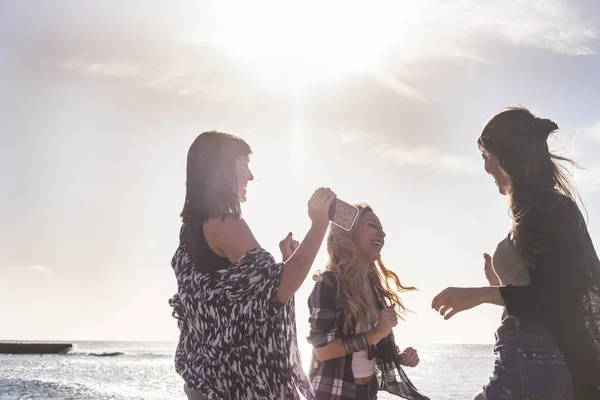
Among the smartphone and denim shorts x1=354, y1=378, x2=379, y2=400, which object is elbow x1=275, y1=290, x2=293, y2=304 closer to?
the smartphone

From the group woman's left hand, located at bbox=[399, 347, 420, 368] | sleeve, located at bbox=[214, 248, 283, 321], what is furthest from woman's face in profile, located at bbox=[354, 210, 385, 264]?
sleeve, located at bbox=[214, 248, 283, 321]

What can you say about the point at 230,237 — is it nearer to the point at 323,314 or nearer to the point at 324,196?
the point at 324,196

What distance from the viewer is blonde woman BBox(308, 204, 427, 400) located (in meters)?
4.78

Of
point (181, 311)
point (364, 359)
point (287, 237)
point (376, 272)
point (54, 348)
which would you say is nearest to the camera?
point (181, 311)

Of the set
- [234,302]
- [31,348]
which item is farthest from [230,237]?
[31,348]

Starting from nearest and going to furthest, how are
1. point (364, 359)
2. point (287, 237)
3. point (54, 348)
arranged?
1. point (287, 237)
2. point (364, 359)
3. point (54, 348)

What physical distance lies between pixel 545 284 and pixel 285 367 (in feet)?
4.17

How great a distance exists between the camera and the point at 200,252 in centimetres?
330

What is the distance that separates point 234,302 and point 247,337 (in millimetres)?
170

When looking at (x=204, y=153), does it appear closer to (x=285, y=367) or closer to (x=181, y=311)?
(x=181, y=311)

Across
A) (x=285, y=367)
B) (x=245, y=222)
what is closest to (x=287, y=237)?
(x=245, y=222)

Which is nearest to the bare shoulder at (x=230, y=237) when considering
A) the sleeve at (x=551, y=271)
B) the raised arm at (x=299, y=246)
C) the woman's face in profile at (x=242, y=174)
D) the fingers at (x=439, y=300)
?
the raised arm at (x=299, y=246)

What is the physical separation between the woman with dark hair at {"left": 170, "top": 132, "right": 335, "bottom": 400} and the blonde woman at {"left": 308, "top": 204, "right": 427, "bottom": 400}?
163 centimetres

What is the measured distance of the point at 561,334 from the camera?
312cm
